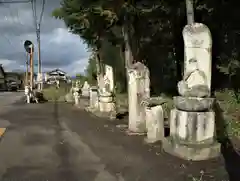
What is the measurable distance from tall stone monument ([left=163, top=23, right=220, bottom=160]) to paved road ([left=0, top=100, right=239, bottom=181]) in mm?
287

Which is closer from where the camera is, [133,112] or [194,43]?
[194,43]

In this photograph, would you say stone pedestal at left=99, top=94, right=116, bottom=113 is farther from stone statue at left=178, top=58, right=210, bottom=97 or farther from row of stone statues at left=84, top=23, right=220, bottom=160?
stone statue at left=178, top=58, right=210, bottom=97

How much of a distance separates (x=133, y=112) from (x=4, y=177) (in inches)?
203

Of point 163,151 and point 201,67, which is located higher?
point 201,67

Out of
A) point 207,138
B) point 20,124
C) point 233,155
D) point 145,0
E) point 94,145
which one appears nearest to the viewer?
point 207,138

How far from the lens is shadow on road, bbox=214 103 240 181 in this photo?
621 centimetres

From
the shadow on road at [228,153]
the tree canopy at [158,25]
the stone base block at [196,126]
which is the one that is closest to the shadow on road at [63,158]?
the stone base block at [196,126]

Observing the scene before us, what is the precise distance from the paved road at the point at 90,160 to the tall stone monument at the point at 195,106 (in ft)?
0.94

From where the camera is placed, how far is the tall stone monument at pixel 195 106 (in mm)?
7000

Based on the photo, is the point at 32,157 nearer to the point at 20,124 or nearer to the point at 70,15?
the point at 20,124

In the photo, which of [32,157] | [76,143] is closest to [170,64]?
[76,143]

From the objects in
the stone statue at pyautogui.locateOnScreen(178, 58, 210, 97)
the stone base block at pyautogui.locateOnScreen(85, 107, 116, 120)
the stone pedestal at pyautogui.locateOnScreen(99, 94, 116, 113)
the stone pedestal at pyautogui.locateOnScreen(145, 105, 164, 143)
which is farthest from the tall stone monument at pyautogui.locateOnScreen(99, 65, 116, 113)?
the stone statue at pyautogui.locateOnScreen(178, 58, 210, 97)

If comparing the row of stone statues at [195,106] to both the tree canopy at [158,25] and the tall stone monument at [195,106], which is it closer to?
the tall stone monument at [195,106]

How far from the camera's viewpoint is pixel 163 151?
7.80m
